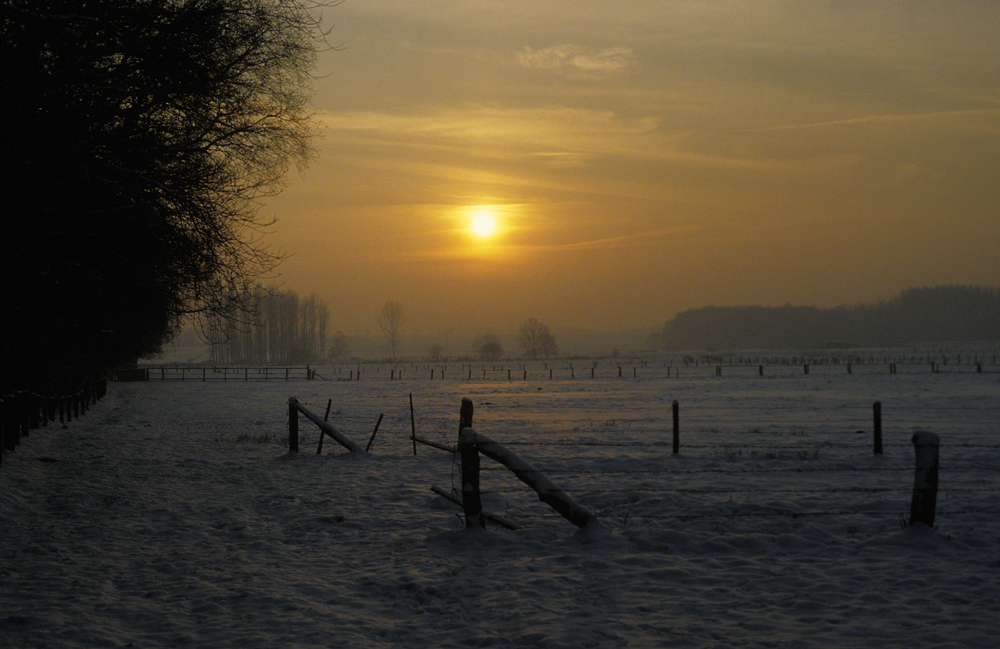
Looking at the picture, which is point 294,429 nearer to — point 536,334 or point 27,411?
point 27,411

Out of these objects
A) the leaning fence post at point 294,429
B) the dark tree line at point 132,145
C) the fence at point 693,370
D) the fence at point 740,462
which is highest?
the dark tree line at point 132,145

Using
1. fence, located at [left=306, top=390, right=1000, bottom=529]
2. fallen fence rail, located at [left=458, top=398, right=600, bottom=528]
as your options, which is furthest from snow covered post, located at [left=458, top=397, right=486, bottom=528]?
fence, located at [left=306, top=390, right=1000, bottom=529]

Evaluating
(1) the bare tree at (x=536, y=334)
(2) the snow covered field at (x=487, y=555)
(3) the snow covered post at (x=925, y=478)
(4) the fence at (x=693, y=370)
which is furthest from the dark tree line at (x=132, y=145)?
(1) the bare tree at (x=536, y=334)

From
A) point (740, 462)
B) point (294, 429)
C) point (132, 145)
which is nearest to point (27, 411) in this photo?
point (294, 429)

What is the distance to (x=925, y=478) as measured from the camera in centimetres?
789

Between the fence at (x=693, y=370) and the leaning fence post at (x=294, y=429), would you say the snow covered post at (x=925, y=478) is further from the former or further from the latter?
the fence at (x=693, y=370)

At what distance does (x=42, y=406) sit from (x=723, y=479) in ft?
58.9

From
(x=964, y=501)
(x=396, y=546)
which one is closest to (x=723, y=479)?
(x=964, y=501)

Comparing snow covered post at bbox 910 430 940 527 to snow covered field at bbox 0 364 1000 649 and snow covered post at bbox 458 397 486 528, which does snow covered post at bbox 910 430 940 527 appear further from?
snow covered post at bbox 458 397 486 528

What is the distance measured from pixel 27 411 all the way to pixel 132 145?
13443 mm

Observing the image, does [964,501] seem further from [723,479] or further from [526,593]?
[526,593]

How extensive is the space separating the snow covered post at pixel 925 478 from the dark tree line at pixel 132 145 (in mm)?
7791

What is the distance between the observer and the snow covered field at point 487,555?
5609mm

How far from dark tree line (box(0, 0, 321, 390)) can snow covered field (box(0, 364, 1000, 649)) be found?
2.71m
